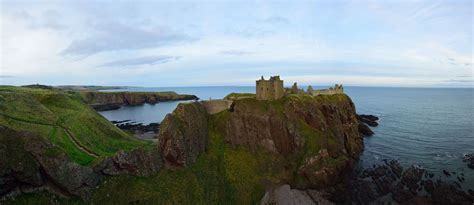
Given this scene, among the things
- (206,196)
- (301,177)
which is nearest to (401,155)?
(301,177)

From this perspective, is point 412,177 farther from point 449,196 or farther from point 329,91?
point 329,91

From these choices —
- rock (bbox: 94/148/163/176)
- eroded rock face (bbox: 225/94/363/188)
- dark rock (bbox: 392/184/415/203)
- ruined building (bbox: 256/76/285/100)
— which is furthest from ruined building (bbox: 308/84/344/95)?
rock (bbox: 94/148/163/176)

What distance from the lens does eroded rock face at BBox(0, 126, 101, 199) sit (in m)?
30.3

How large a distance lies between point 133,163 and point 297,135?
93.7 feet

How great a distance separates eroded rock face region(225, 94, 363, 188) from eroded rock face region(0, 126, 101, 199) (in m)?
25.5

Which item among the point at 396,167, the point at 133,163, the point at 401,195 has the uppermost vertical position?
the point at 133,163

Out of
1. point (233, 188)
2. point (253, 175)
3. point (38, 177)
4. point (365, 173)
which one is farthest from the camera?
point (365, 173)

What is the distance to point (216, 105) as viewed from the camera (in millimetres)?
57219

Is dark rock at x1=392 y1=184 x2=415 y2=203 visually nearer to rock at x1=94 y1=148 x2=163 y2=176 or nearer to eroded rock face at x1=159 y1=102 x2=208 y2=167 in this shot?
eroded rock face at x1=159 y1=102 x2=208 y2=167

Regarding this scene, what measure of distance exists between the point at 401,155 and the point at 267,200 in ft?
126

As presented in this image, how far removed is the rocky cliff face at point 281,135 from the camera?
45.2 m

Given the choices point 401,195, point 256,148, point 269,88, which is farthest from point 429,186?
point 269,88

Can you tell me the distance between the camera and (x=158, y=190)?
38.4 metres

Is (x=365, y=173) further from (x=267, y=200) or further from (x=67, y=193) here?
(x=67, y=193)
